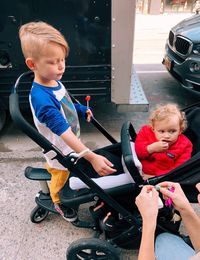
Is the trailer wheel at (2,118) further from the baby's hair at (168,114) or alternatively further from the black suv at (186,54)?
the black suv at (186,54)

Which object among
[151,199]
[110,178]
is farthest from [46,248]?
[151,199]

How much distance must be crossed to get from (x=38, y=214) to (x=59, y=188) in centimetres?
47

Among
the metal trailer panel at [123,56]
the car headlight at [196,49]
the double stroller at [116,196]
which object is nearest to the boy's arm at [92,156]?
the double stroller at [116,196]

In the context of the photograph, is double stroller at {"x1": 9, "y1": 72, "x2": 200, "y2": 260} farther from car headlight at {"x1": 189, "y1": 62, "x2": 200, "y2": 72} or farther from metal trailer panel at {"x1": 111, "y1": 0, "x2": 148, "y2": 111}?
car headlight at {"x1": 189, "y1": 62, "x2": 200, "y2": 72}

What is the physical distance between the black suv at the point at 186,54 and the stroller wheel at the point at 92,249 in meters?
2.61

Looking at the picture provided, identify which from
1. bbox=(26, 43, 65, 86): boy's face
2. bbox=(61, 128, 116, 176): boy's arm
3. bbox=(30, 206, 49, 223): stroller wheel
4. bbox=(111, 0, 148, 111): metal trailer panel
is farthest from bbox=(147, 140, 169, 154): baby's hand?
bbox=(111, 0, 148, 111): metal trailer panel

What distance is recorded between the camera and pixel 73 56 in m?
2.84

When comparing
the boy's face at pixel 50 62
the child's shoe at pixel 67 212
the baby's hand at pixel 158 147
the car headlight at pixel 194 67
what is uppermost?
the boy's face at pixel 50 62

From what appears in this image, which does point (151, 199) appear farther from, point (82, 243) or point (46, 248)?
point (46, 248)

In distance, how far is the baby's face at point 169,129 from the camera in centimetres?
184

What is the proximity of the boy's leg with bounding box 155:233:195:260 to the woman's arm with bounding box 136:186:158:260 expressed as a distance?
0.42 meters

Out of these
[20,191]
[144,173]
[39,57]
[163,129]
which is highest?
[39,57]

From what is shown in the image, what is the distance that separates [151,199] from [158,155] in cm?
63

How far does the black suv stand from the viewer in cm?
364
